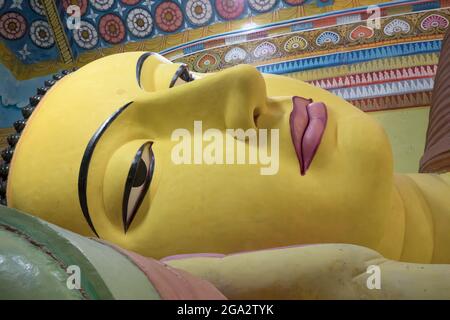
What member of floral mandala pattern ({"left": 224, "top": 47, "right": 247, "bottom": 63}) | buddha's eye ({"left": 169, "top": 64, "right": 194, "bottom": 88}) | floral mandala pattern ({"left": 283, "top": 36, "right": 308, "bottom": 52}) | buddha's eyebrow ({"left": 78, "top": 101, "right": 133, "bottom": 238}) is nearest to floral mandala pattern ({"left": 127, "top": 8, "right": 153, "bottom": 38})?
floral mandala pattern ({"left": 224, "top": 47, "right": 247, "bottom": 63})

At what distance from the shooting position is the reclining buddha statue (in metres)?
1.05

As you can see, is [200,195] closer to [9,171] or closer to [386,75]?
[9,171]

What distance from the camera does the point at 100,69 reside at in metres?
1.33

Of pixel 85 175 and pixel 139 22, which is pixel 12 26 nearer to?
pixel 139 22

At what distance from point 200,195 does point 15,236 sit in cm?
54

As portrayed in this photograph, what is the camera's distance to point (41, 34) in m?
2.65

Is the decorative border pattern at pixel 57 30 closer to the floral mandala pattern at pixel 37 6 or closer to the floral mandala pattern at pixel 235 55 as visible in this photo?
the floral mandala pattern at pixel 37 6

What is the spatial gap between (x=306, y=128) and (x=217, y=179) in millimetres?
218

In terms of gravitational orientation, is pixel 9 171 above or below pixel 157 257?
above

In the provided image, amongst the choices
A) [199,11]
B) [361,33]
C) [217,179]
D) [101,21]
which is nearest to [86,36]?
[101,21]

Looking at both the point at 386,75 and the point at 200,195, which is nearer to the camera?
the point at 200,195
